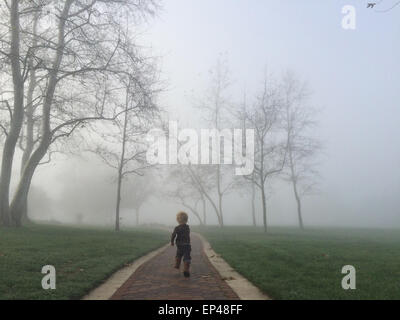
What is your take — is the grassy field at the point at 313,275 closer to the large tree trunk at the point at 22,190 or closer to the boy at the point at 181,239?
the boy at the point at 181,239

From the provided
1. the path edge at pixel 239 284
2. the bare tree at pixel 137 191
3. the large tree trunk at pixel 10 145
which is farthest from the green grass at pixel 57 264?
the bare tree at pixel 137 191

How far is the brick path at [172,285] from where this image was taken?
673cm

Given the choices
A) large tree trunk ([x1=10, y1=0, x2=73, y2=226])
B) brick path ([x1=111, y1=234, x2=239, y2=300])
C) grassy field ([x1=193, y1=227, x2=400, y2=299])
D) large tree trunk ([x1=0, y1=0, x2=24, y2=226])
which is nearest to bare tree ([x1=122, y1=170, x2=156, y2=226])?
large tree trunk ([x1=10, y1=0, x2=73, y2=226])

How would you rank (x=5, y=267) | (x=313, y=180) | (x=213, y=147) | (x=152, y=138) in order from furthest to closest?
(x=313, y=180), (x=213, y=147), (x=152, y=138), (x=5, y=267)

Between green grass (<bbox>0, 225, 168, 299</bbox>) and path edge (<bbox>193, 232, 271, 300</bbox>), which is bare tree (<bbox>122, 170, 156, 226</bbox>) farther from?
path edge (<bbox>193, 232, 271, 300</bbox>)

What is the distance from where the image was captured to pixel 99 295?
22.6ft

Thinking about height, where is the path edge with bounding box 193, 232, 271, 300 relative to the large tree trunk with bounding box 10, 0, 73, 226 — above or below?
below

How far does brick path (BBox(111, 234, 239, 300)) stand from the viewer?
6.73 meters

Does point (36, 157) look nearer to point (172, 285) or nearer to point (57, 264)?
point (57, 264)

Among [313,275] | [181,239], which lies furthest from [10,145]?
[313,275]
